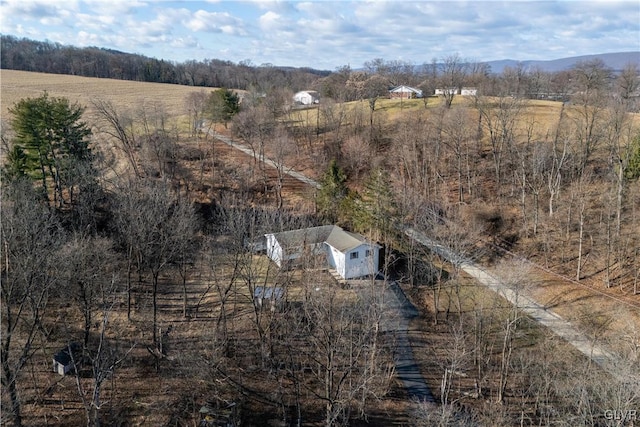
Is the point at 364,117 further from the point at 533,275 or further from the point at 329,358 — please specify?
the point at 329,358

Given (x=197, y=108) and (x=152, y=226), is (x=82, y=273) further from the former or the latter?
(x=197, y=108)

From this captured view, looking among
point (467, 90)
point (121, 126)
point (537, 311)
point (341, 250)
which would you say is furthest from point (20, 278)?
point (467, 90)

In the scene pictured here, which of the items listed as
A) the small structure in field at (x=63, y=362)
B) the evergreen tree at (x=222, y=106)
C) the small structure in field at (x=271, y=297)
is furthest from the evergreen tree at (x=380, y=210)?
the evergreen tree at (x=222, y=106)

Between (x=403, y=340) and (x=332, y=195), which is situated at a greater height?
(x=332, y=195)

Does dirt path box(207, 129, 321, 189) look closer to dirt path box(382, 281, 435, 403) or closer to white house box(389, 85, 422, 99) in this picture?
dirt path box(382, 281, 435, 403)

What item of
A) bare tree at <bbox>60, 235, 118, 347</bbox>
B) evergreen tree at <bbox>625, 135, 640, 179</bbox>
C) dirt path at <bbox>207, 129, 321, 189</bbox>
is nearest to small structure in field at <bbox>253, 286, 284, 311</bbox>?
bare tree at <bbox>60, 235, 118, 347</bbox>

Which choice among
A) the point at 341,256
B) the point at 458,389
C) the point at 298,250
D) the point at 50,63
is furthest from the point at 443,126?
the point at 50,63
